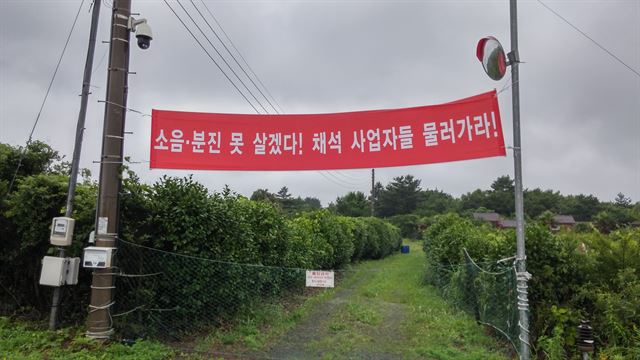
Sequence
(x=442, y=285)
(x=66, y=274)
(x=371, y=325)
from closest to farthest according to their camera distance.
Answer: (x=66, y=274) → (x=371, y=325) → (x=442, y=285)

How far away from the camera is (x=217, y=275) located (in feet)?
19.5

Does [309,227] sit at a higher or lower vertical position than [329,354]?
higher

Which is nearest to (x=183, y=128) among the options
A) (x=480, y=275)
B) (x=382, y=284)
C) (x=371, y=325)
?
(x=371, y=325)

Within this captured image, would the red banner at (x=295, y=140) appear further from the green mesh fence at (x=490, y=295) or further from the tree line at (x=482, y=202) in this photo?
the tree line at (x=482, y=202)

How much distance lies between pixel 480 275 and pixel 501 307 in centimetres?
83

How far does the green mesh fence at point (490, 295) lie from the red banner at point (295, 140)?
198 centimetres

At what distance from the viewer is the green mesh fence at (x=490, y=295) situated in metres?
5.38

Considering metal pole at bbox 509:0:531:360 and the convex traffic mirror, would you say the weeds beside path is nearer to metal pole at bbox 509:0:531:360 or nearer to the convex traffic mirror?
metal pole at bbox 509:0:531:360

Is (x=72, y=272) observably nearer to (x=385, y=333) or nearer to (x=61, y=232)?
(x=61, y=232)

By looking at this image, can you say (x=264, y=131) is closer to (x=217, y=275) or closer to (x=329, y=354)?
(x=217, y=275)

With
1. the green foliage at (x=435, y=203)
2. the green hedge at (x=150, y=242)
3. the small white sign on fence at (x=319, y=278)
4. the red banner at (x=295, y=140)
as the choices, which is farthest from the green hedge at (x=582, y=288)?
the green foliage at (x=435, y=203)

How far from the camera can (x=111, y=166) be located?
215 inches

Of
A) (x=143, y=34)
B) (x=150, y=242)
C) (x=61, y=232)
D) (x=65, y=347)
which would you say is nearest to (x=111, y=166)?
(x=61, y=232)

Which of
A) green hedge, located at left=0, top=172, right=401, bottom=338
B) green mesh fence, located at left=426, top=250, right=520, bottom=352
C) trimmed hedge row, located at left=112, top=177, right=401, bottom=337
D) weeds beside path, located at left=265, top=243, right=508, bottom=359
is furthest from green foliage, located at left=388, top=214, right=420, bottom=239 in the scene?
green hedge, located at left=0, top=172, right=401, bottom=338
